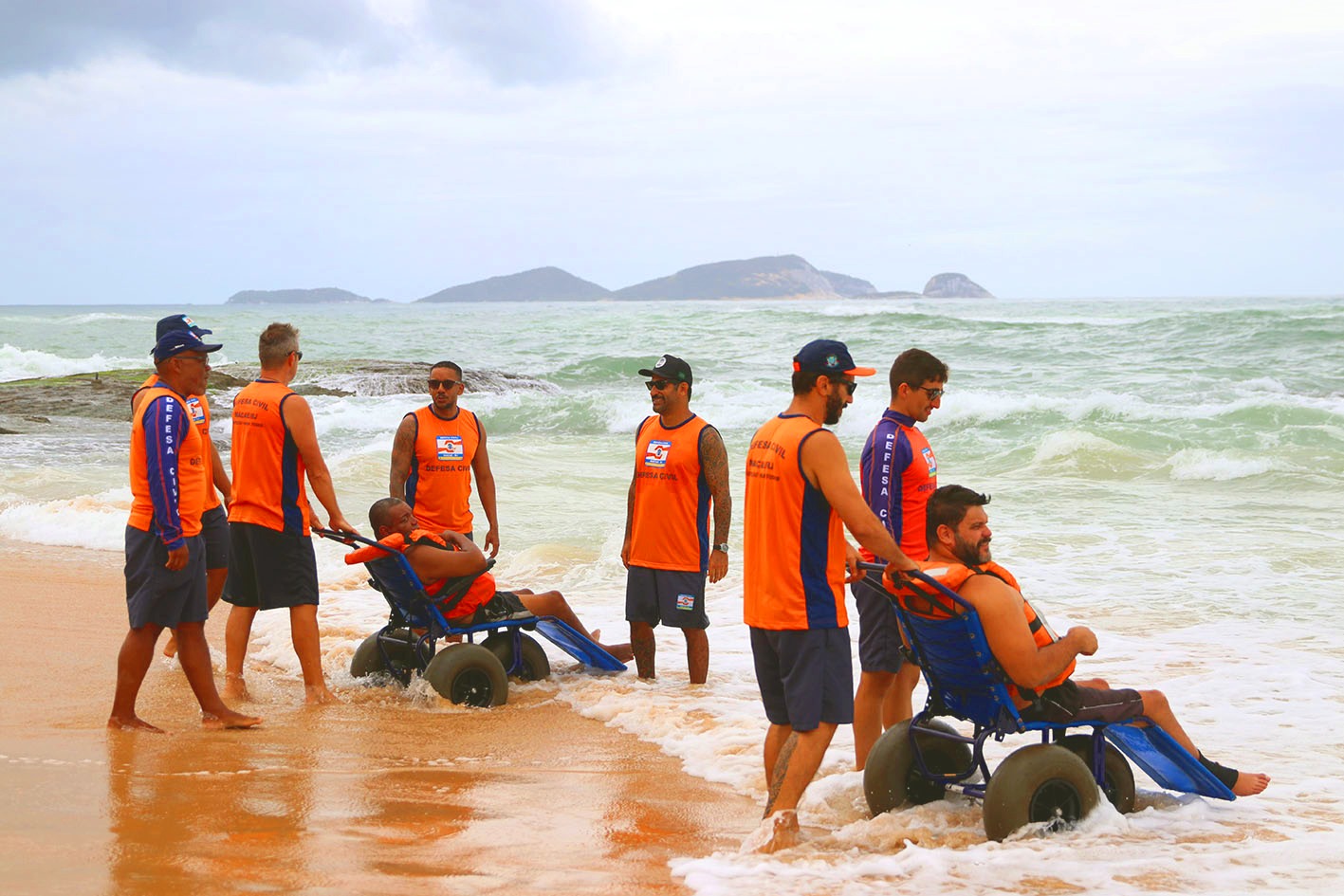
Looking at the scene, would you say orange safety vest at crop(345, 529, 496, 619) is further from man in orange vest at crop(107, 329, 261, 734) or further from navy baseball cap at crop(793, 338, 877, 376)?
navy baseball cap at crop(793, 338, 877, 376)

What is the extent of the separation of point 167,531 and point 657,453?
2527mm

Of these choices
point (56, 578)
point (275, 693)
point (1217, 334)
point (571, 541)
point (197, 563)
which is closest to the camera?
point (197, 563)

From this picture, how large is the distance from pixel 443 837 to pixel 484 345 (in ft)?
163

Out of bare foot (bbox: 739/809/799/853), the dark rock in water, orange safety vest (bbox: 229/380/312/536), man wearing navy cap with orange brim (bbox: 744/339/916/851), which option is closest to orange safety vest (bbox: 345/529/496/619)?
orange safety vest (bbox: 229/380/312/536)

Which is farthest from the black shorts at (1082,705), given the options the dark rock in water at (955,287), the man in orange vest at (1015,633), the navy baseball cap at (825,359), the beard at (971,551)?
the dark rock in water at (955,287)

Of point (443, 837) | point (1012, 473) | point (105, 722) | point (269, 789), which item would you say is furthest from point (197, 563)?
point (1012, 473)

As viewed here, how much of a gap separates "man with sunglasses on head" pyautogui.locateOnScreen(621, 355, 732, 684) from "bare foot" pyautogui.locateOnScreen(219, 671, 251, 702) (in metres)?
2.08

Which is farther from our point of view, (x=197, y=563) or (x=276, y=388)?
(x=276, y=388)

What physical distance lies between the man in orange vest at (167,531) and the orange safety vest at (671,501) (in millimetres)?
2285

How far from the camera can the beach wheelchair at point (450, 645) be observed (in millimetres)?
6680

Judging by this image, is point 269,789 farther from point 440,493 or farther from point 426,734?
point 440,493

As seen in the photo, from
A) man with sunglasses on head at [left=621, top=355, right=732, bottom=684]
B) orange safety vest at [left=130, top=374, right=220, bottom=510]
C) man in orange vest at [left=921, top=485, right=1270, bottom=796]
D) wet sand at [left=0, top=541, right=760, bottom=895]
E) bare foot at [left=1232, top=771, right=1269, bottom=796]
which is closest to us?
wet sand at [left=0, top=541, right=760, bottom=895]

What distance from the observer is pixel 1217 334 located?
36.5 metres

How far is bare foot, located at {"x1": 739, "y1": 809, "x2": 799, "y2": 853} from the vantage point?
454cm
